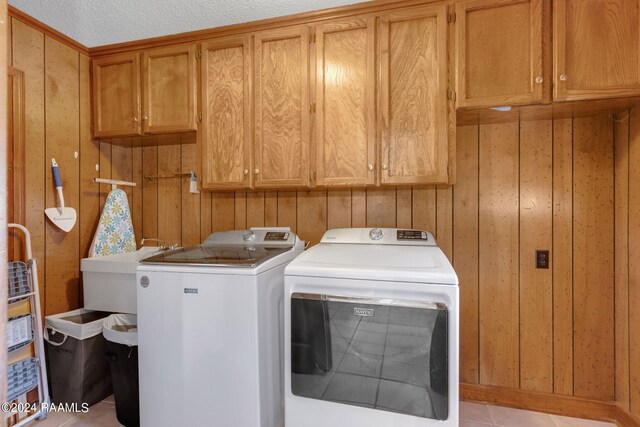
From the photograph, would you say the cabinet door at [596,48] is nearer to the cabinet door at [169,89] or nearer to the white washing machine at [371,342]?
the white washing machine at [371,342]

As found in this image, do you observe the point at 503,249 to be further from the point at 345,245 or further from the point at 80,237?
the point at 80,237

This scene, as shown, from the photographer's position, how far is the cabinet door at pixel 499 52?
1.59 metres

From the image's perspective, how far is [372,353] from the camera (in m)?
1.33

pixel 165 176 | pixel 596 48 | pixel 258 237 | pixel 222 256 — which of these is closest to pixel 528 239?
pixel 596 48

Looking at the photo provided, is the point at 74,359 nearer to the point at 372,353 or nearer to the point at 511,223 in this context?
the point at 372,353

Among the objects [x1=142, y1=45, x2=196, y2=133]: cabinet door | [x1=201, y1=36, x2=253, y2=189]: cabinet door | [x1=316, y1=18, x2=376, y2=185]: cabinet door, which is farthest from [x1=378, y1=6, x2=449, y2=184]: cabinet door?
[x1=142, y1=45, x2=196, y2=133]: cabinet door

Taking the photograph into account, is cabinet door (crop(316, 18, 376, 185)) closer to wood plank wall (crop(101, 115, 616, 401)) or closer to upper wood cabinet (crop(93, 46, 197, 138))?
wood plank wall (crop(101, 115, 616, 401))

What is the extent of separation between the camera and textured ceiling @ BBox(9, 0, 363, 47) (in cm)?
176

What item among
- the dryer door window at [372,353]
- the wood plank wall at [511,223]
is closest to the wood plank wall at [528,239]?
the wood plank wall at [511,223]

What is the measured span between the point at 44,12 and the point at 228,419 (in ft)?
7.86

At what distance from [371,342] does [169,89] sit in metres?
1.95

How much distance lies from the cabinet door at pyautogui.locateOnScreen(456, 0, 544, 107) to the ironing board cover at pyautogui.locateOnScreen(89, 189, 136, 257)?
93.6 inches

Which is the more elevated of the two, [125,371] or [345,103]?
[345,103]

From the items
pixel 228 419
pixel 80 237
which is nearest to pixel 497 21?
pixel 228 419
